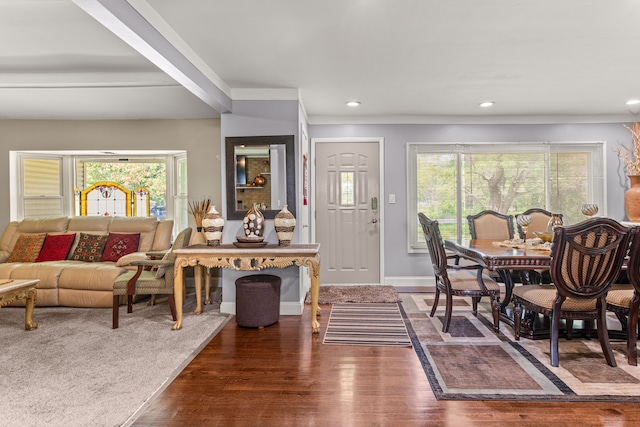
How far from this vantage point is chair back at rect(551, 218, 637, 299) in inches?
97.6

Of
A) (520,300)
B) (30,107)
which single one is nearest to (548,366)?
(520,300)

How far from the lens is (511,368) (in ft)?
8.42

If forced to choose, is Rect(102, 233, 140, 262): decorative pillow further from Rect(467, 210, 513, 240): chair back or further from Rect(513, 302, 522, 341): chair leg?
Rect(513, 302, 522, 341): chair leg

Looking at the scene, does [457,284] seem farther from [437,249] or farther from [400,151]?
[400,151]

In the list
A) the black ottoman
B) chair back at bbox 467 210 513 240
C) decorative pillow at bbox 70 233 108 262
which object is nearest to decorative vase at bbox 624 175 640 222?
chair back at bbox 467 210 513 240

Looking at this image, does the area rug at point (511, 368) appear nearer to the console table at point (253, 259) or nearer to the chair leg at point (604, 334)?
the chair leg at point (604, 334)

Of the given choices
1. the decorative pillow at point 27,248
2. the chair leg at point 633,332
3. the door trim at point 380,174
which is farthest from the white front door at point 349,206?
the decorative pillow at point 27,248

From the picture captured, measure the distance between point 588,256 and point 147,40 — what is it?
10.1ft

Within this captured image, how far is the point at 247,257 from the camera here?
332cm

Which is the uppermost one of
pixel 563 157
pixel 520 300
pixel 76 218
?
pixel 563 157

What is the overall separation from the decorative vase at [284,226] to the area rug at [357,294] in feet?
3.45

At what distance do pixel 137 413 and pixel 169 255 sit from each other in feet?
5.64

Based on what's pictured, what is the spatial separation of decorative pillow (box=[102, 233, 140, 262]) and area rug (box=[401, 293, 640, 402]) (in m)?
3.30

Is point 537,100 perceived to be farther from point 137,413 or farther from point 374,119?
point 137,413
